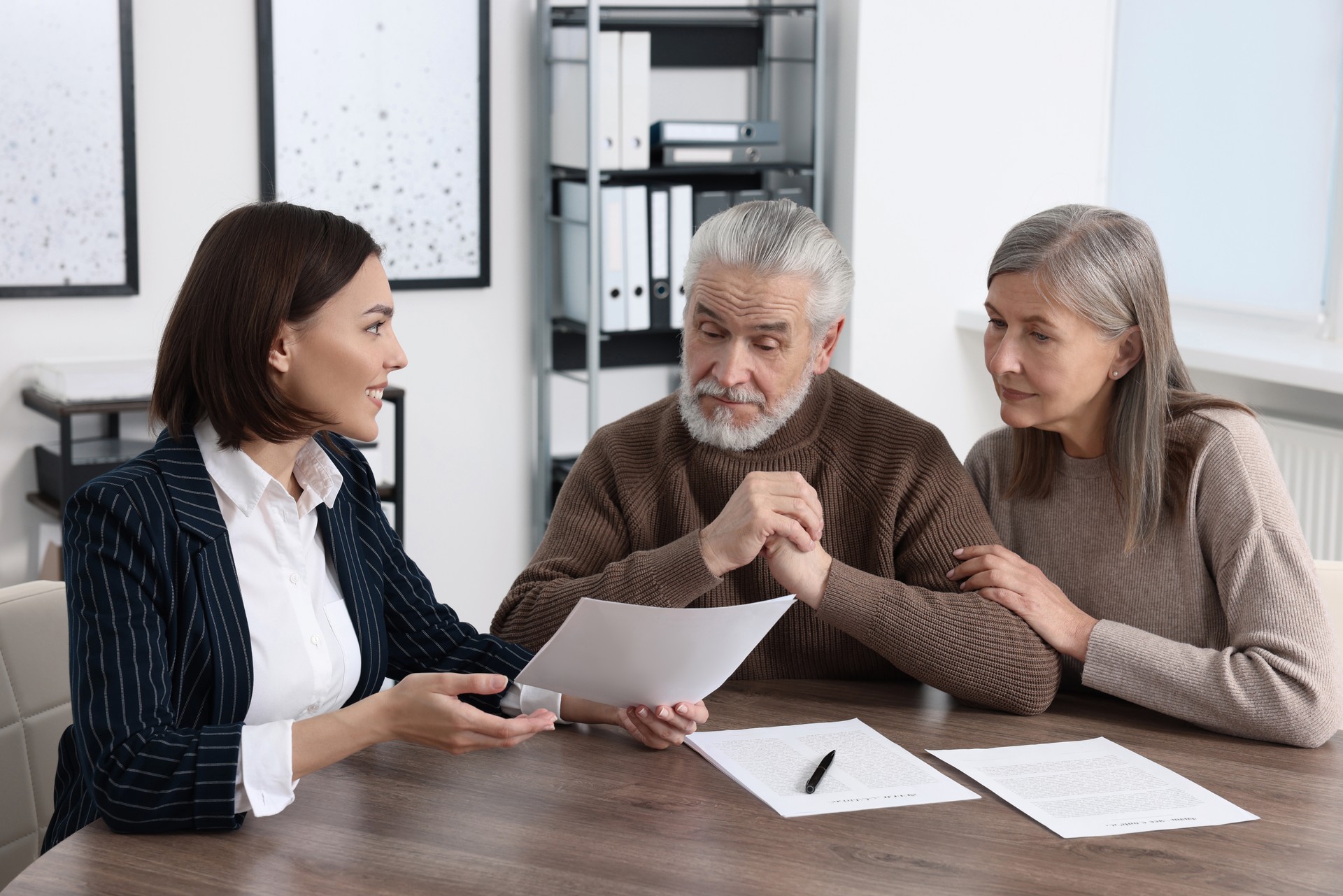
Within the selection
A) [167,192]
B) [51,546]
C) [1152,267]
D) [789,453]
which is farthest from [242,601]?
[167,192]

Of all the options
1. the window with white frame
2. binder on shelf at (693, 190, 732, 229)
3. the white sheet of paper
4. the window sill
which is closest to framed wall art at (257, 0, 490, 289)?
binder on shelf at (693, 190, 732, 229)

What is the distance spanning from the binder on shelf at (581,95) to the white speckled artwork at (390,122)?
0.23m

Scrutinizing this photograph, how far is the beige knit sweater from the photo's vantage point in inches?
63.1

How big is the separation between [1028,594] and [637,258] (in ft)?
7.19

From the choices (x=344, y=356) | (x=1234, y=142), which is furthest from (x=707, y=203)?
(x=344, y=356)

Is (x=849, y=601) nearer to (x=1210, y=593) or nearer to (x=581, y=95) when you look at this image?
(x=1210, y=593)

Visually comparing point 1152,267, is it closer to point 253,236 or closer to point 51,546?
point 253,236

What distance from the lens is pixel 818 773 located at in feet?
4.76

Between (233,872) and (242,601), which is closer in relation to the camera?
(233,872)

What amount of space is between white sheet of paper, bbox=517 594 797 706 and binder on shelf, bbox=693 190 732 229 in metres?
2.44

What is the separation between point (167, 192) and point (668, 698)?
8.08 feet

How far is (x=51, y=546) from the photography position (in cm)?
326

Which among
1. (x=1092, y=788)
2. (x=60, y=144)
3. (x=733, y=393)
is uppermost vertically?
(x=60, y=144)

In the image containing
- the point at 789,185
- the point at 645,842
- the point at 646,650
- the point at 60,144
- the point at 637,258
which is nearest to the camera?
the point at 645,842
